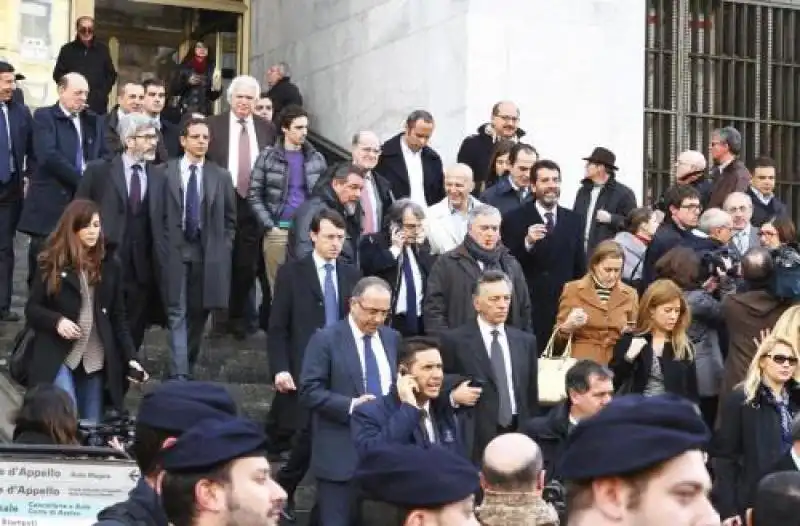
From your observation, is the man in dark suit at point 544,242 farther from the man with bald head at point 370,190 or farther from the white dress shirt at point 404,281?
the white dress shirt at point 404,281

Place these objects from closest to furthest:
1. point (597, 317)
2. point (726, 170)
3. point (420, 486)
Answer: point (420, 486)
point (597, 317)
point (726, 170)

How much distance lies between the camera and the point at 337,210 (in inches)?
562

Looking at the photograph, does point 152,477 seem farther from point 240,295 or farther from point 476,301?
point 240,295

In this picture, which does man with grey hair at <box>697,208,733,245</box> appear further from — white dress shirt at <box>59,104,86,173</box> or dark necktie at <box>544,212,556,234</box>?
white dress shirt at <box>59,104,86,173</box>

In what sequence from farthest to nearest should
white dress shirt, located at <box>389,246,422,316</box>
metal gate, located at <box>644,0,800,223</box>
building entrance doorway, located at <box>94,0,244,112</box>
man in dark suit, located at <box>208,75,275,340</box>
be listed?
building entrance doorway, located at <box>94,0,244,112</box>, metal gate, located at <box>644,0,800,223</box>, man in dark suit, located at <box>208,75,275,340</box>, white dress shirt, located at <box>389,246,422,316</box>

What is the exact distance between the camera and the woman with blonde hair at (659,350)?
12930mm

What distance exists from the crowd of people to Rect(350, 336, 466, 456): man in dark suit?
16 mm

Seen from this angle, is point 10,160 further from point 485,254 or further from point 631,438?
point 631,438

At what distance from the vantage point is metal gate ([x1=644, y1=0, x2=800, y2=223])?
843 inches

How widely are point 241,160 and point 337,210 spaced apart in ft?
5.47

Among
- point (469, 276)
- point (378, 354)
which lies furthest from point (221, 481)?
point (469, 276)

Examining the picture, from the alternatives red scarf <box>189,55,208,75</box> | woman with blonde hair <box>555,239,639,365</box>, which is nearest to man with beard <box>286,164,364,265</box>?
woman with blonde hair <box>555,239,639,365</box>

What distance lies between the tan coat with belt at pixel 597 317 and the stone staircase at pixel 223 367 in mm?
2109

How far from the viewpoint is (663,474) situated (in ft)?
13.7
